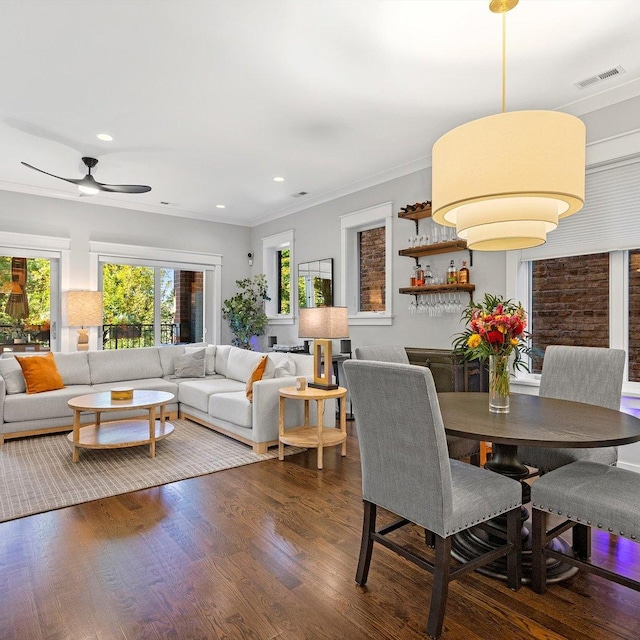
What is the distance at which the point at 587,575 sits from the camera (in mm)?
2137

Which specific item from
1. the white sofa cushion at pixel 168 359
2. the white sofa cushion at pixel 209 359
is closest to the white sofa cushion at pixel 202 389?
the white sofa cushion at pixel 209 359

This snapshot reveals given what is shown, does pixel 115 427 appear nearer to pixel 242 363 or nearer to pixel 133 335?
pixel 242 363

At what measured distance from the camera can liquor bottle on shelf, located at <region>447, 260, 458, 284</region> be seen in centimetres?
443

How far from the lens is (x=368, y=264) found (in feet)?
18.7

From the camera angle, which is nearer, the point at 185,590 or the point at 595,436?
the point at 595,436

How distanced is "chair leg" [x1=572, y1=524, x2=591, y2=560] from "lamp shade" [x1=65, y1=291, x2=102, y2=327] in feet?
18.5

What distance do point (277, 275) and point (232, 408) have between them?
11.3 feet

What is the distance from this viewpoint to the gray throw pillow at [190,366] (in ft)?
18.7

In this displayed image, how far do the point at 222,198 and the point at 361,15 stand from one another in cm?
411

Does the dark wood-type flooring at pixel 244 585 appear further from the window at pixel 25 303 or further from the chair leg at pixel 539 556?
the window at pixel 25 303

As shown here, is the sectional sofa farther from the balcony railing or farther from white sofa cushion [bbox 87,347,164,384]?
the balcony railing

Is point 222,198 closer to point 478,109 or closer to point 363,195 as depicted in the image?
point 363,195

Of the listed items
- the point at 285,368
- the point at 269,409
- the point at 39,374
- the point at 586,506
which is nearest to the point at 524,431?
the point at 586,506

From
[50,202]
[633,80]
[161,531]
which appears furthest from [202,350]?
[633,80]
